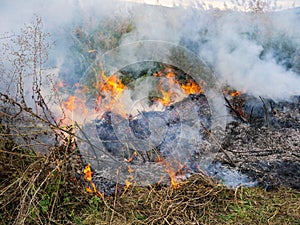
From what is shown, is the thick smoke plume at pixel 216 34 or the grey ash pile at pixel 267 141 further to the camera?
the thick smoke plume at pixel 216 34

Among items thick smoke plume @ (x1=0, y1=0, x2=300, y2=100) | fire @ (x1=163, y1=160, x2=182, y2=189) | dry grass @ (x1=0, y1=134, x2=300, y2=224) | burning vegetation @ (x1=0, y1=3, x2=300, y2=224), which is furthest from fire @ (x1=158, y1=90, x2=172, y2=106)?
dry grass @ (x1=0, y1=134, x2=300, y2=224)

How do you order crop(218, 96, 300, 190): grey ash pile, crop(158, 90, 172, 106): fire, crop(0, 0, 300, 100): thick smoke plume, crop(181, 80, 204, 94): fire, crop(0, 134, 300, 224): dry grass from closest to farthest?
crop(0, 134, 300, 224): dry grass
crop(218, 96, 300, 190): grey ash pile
crop(158, 90, 172, 106): fire
crop(181, 80, 204, 94): fire
crop(0, 0, 300, 100): thick smoke plume

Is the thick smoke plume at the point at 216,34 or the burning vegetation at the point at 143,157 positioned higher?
the thick smoke plume at the point at 216,34

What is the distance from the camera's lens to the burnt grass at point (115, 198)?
3.26 meters

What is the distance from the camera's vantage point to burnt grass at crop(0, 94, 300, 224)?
3262mm

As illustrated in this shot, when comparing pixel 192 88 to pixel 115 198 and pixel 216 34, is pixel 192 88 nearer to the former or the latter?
pixel 216 34

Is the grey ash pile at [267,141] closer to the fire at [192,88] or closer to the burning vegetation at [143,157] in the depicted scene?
the burning vegetation at [143,157]

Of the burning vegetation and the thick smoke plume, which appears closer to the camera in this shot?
the burning vegetation

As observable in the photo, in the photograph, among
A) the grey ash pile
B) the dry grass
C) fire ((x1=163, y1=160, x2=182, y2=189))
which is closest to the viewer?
the dry grass

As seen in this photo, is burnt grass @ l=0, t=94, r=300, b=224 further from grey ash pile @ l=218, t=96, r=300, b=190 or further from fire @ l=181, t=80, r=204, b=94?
fire @ l=181, t=80, r=204, b=94

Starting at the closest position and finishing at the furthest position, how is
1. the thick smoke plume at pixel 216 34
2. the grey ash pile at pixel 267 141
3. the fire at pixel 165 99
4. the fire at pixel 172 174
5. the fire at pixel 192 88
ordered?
the fire at pixel 172 174 → the grey ash pile at pixel 267 141 → the fire at pixel 165 99 → the fire at pixel 192 88 → the thick smoke plume at pixel 216 34

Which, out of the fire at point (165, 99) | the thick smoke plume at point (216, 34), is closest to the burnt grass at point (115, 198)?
the fire at point (165, 99)

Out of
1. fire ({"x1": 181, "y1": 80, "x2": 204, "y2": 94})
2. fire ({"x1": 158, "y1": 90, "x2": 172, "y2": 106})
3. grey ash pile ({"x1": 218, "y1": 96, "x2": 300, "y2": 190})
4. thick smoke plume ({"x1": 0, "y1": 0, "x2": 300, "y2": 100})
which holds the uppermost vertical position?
thick smoke plume ({"x1": 0, "y1": 0, "x2": 300, "y2": 100})

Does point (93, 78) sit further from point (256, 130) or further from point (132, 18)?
point (256, 130)
